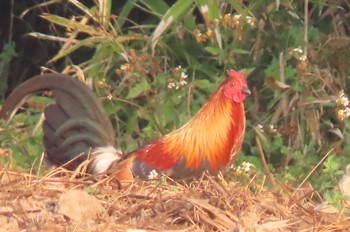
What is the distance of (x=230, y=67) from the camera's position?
6367 mm

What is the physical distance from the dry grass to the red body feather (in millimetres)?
1578

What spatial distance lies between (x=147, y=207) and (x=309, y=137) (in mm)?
2998

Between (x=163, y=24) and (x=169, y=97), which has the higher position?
(x=163, y=24)

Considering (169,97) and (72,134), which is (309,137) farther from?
(72,134)

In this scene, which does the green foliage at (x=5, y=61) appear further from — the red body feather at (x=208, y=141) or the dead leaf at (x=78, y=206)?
the dead leaf at (x=78, y=206)

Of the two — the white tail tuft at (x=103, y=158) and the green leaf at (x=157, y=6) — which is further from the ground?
the green leaf at (x=157, y=6)

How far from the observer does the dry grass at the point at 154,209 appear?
3297 millimetres

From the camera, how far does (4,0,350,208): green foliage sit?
20.3ft

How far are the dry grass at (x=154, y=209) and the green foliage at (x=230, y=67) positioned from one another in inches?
91.8

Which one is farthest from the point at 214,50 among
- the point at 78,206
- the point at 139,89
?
the point at 78,206

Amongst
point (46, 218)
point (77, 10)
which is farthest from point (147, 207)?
point (77, 10)

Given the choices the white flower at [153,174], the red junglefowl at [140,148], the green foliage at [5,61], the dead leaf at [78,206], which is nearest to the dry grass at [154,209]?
the dead leaf at [78,206]

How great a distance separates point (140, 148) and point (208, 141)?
329 mm

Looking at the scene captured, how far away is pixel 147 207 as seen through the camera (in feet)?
11.4
